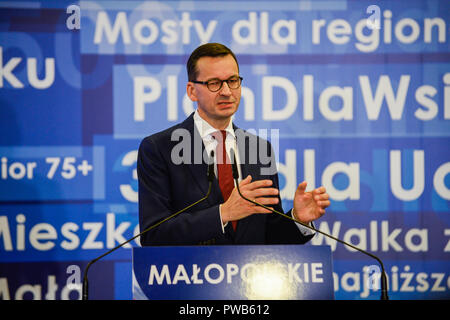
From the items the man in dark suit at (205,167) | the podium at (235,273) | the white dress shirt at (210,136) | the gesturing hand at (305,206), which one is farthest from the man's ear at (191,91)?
the podium at (235,273)

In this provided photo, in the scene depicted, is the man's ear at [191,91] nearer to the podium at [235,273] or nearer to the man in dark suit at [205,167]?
the man in dark suit at [205,167]

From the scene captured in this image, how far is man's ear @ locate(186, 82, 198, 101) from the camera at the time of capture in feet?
7.56

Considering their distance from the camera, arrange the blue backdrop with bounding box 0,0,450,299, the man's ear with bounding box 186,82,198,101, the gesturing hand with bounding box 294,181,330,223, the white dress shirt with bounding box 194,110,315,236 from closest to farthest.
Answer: the gesturing hand with bounding box 294,181,330,223 < the white dress shirt with bounding box 194,110,315,236 < the man's ear with bounding box 186,82,198,101 < the blue backdrop with bounding box 0,0,450,299

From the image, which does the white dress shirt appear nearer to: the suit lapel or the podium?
the suit lapel

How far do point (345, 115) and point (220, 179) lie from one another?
948 millimetres

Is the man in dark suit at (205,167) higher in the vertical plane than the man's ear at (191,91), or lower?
lower

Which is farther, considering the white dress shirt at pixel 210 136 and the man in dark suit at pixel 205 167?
the white dress shirt at pixel 210 136

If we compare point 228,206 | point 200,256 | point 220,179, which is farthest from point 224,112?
point 200,256

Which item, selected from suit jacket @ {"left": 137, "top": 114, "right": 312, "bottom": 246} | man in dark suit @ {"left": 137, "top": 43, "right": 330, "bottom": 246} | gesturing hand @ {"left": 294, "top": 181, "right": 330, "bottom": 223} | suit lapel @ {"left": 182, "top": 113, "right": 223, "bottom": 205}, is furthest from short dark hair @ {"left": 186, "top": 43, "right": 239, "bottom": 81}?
gesturing hand @ {"left": 294, "top": 181, "right": 330, "bottom": 223}

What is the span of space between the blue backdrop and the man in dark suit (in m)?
0.29

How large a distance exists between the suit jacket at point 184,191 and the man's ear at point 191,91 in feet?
0.48

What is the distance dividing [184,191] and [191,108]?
0.65 m

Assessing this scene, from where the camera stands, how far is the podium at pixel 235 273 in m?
1.30

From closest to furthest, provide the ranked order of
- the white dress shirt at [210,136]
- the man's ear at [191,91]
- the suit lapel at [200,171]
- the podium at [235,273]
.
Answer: the podium at [235,273]
the suit lapel at [200,171]
the white dress shirt at [210,136]
the man's ear at [191,91]
